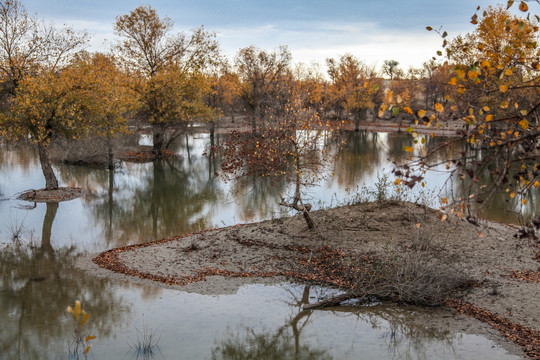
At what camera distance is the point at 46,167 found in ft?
73.1

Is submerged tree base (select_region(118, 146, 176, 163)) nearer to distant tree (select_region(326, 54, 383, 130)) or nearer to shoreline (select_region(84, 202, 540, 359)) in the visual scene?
shoreline (select_region(84, 202, 540, 359))

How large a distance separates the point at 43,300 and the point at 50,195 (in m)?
12.0

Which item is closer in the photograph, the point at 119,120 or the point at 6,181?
the point at 119,120

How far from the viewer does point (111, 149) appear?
31.6 metres

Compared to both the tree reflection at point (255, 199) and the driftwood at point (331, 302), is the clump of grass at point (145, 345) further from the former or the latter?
the tree reflection at point (255, 199)

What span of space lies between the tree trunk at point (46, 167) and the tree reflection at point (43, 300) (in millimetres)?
7280

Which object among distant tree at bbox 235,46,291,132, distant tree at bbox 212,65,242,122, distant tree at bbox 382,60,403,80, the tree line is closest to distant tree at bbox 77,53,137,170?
the tree line

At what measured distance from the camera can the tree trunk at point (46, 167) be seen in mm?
21797

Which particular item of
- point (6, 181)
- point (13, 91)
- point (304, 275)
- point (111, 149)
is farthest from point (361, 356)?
point (111, 149)

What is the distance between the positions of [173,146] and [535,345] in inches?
1522

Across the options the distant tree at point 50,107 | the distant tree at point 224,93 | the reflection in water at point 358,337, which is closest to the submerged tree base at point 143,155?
the distant tree at point 50,107

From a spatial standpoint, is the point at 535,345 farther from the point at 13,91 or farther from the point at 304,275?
the point at 13,91

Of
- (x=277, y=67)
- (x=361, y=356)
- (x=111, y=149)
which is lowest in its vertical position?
(x=361, y=356)

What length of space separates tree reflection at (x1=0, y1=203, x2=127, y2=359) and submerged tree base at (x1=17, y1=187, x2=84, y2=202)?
21.1 ft
